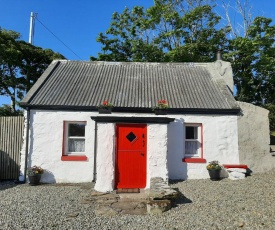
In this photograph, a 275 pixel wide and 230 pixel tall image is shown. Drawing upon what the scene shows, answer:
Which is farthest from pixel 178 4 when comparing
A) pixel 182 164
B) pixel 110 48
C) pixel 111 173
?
pixel 111 173

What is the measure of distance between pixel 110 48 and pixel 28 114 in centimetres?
1619

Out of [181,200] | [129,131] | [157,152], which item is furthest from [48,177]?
[181,200]

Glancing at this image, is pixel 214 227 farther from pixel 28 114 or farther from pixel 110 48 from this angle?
pixel 110 48

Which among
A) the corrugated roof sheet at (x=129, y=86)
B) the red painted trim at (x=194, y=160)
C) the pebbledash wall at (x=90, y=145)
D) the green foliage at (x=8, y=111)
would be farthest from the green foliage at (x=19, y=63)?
the red painted trim at (x=194, y=160)

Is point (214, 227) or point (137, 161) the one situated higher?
point (137, 161)

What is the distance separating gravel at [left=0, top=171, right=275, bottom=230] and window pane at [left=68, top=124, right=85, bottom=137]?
2523mm

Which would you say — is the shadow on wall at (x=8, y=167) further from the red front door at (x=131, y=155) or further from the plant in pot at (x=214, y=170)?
the plant in pot at (x=214, y=170)

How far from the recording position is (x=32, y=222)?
20.2ft

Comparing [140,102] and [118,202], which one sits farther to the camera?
[140,102]

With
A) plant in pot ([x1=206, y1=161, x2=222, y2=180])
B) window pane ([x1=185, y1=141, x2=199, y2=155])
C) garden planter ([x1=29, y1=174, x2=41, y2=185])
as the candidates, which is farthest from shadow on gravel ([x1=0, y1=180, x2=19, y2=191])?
plant in pot ([x1=206, y1=161, x2=222, y2=180])

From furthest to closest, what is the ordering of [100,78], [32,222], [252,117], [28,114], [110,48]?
[110,48] < [100,78] < [252,117] < [28,114] < [32,222]

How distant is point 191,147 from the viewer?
11.7 metres

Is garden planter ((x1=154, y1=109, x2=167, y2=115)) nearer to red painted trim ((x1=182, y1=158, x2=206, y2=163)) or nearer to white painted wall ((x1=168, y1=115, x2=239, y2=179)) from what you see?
white painted wall ((x1=168, y1=115, x2=239, y2=179))

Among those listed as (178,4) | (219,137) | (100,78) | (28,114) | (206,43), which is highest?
(178,4)
